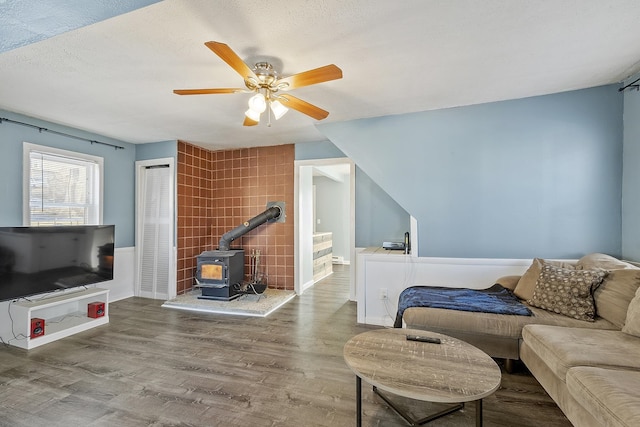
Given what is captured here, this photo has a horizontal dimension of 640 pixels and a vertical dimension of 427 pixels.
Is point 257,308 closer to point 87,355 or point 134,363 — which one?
point 134,363

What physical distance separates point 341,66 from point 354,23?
0.53m

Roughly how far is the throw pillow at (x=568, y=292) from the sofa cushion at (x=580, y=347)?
0.81ft

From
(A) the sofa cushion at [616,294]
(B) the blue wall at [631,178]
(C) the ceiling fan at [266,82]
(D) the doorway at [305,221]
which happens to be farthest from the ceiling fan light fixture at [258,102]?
(B) the blue wall at [631,178]

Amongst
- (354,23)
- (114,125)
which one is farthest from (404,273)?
(114,125)

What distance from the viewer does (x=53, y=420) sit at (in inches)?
70.4

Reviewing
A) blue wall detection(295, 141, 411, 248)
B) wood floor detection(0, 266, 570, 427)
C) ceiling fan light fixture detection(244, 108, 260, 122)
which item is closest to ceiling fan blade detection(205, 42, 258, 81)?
ceiling fan light fixture detection(244, 108, 260, 122)

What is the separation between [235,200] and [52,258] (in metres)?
2.58

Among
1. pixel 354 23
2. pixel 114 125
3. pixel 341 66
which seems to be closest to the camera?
pixel 354 23

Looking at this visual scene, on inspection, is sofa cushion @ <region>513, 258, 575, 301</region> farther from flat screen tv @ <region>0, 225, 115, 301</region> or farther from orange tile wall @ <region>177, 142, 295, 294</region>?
flat screen tv @ <region>0, 225, 115, 301</region>

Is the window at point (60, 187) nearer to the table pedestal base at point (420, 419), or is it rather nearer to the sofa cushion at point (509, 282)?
the table pedestal base at point (420, 419)

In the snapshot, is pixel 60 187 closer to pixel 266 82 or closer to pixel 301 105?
pixel 266 82

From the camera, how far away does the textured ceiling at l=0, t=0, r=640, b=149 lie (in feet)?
5.50

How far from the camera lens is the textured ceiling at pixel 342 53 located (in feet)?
5.50

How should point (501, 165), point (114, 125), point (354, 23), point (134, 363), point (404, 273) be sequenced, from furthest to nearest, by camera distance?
point (114, 125), point (404, 273), point (501, 165), point (134, 363), point (354, 23)
